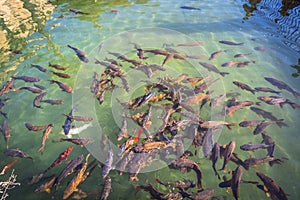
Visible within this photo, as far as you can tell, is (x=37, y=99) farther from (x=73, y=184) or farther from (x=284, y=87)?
(x=284, y=87)

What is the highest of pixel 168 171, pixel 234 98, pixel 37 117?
pixel 234 98

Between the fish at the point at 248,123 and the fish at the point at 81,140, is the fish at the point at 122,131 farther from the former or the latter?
the fish at the point at 248,123

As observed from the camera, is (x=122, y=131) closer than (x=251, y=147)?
No

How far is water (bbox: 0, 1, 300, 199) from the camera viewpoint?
470 centimetres

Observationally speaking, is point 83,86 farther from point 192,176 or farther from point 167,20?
point 167,20

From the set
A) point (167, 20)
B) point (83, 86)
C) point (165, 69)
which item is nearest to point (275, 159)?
point (165, 69)

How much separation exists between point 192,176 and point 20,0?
1674cm

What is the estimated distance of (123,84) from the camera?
6832 millimetres

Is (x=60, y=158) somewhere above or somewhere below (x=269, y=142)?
below

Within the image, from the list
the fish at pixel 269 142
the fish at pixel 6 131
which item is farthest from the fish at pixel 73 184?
the fish at pixel 269 142

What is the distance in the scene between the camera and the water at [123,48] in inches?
185

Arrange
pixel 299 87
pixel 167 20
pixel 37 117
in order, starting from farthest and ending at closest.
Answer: pixel 167 20 → pixel 299 87 → pixel 37 117

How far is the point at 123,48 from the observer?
9086 mm

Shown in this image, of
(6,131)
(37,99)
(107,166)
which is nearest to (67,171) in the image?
(107,166)
